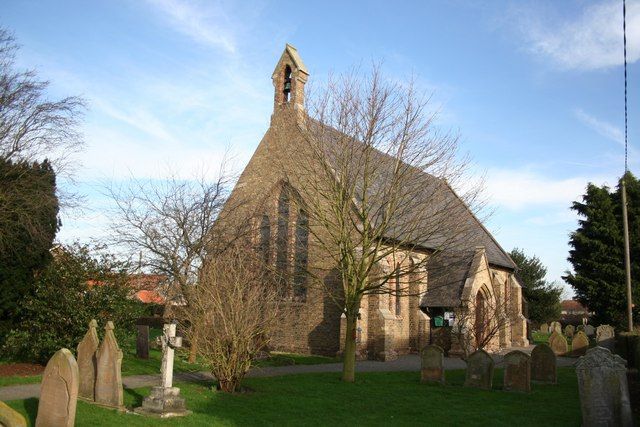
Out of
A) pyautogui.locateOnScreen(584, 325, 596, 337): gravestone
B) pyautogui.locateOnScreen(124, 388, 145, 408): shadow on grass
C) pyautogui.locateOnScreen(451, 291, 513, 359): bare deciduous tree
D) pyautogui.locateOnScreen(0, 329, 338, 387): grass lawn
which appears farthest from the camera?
pyautogui.locateOnScreen(584, 325, 596, 337): gravestone

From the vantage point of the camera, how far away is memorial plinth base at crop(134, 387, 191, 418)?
978 cm

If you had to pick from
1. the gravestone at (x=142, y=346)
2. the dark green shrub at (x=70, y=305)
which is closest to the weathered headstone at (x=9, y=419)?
the dark green shrub at (x=70, y=305)

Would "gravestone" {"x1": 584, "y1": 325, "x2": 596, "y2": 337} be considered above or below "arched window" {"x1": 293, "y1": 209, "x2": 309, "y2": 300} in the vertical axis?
below

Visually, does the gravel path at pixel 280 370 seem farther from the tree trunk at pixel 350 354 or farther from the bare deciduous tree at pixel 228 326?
the tree trunk at pixel 350 354

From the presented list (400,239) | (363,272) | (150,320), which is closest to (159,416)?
(363,272)

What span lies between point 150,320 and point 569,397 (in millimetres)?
28883

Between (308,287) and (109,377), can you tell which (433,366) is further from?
(109,377)

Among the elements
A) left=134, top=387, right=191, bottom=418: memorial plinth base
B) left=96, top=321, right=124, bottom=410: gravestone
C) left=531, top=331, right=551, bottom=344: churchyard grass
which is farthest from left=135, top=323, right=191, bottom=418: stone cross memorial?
left=531, top=331, right=551, bottom=344: churchyard grass

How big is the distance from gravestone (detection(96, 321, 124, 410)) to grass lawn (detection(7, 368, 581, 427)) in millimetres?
294

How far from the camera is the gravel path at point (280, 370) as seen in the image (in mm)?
11406

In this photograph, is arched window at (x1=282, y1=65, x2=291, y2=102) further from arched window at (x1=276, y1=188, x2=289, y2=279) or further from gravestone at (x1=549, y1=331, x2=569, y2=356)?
gravestone at (x1=549, y1=331, x2=569, y2=356)

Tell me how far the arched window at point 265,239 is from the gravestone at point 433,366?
7.32 m

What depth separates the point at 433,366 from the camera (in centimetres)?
1559

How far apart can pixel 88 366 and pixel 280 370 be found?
25.4ft
